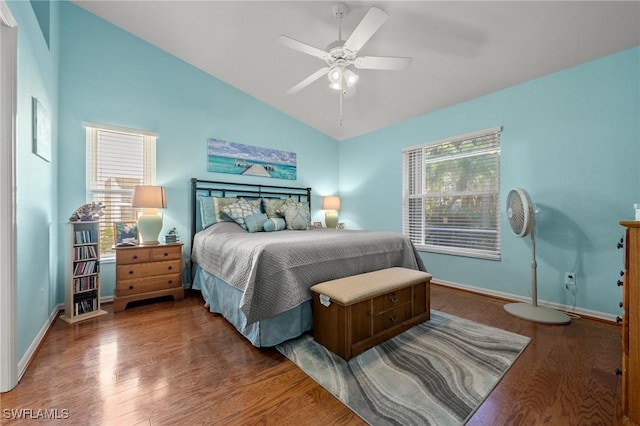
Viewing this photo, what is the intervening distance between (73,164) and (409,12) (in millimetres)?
3665

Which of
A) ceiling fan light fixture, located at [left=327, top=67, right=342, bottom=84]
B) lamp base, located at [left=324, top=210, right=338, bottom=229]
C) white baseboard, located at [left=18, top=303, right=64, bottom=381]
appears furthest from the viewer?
lamp base, located at [left=324, top=210, right=338, bottom=229]

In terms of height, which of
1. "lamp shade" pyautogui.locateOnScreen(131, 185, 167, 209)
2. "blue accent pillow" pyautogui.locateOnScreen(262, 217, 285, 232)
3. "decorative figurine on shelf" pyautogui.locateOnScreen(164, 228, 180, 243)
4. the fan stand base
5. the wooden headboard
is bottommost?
the fan stand base

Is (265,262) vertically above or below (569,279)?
above

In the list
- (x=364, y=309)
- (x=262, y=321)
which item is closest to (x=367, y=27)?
(x=364, y=309)

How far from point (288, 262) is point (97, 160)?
2675 millimetres

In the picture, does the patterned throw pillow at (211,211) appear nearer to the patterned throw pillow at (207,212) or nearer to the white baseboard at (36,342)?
the patterned throw pillow at (207,212)

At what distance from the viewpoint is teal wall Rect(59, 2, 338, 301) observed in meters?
2.79

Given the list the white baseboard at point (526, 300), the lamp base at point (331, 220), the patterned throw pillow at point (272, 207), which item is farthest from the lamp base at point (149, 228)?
the white baseboard at point (526, 300)

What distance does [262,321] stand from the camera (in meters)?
1.92

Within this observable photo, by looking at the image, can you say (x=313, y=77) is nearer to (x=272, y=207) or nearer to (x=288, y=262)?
(x=288, y=262)

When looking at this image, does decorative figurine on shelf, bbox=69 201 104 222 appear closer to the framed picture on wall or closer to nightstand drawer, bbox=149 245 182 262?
the framed picture on wall

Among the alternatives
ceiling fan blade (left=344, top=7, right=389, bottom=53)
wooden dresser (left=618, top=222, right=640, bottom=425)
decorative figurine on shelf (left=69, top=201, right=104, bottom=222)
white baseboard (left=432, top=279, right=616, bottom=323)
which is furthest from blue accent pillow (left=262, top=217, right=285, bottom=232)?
wooden dresser (left=618, top=222, right=640, bottom=425)

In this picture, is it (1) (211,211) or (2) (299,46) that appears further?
(1) (211,211)

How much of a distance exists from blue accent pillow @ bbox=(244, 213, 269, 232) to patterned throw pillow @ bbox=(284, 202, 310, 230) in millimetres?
354
